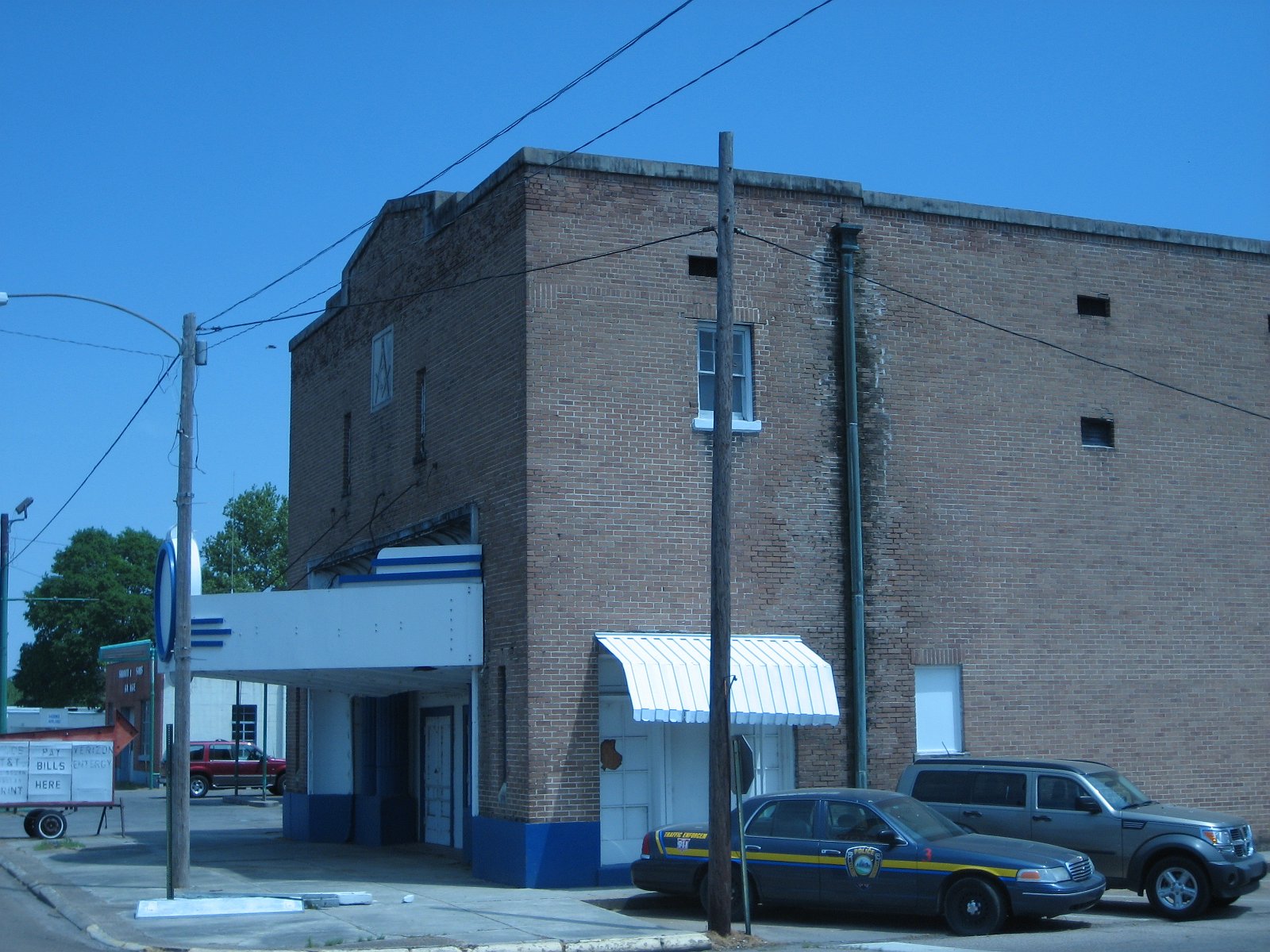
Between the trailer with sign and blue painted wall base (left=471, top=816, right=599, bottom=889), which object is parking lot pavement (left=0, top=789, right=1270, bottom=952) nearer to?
blue painted wall base (left=471, top=816, right=599, bottom=889)

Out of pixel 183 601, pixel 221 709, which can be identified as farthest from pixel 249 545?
pixel 183 601

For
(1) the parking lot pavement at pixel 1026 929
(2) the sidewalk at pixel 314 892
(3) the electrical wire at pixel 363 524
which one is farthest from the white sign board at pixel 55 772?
(1) the parking lot pavement at pixel 1026 929

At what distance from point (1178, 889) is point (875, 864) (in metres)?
3.52

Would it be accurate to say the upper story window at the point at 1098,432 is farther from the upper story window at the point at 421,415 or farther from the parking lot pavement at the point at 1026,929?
the upper story window at the point at 421,415

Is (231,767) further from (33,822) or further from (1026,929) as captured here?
(1026,929)

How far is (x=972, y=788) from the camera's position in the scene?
1750 cm

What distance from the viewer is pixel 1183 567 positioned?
72.7 ft

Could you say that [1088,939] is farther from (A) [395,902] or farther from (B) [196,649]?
(B) [196,649]

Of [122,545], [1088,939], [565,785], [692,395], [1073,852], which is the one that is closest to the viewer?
[1088,939]

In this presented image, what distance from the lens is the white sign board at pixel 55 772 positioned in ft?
83.4

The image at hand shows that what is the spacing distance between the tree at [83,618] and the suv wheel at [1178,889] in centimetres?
6358

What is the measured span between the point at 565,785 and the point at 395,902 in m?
2.53

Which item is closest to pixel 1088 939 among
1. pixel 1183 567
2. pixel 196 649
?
pixel 1183 567

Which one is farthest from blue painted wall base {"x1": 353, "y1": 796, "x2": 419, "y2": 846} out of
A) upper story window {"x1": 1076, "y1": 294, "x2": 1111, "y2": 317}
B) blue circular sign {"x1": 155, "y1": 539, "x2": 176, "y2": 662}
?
upper story window {"x1": 1076, "y1": 294, "x2": 1111, "y2": 317}
